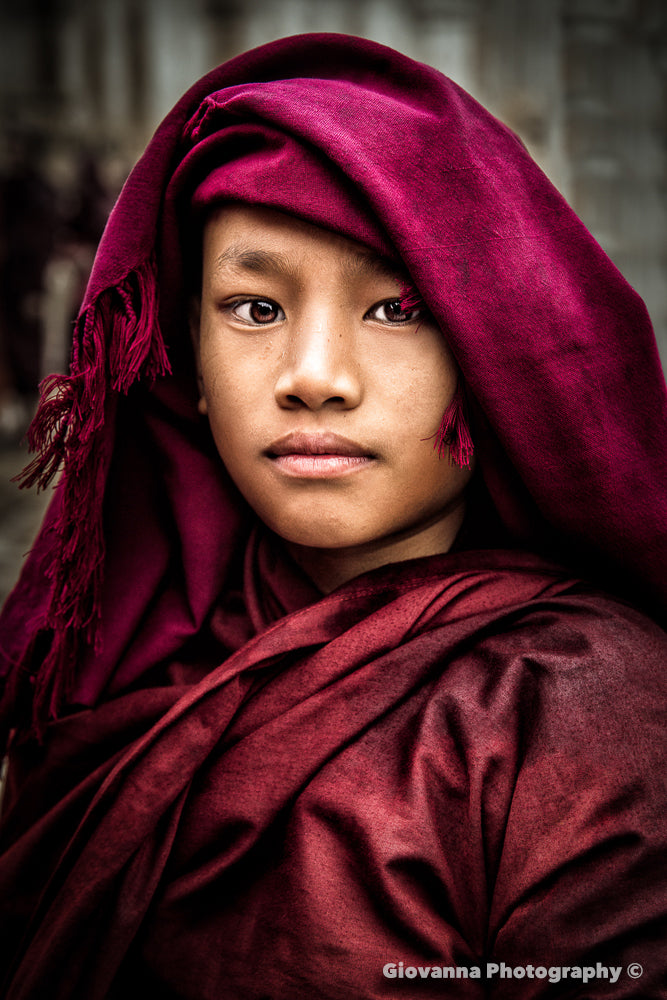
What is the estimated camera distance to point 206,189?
2.96ft

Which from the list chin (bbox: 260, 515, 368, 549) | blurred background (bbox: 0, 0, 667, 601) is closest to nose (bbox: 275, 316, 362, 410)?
chin (bbox: 260, 515, 368, 549)

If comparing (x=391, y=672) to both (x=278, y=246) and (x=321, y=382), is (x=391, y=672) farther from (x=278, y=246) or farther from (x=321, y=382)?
(x=278, y=246)

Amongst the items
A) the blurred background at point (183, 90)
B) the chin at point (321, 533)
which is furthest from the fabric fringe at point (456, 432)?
A: the blurred background at point (183, 90)

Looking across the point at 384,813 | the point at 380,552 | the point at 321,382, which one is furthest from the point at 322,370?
the point at 384,813

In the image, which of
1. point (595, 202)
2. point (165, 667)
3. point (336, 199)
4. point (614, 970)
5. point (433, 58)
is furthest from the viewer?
point (433, 58)

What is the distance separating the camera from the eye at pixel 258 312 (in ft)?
2.95

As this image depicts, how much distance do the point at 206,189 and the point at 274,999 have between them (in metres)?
0.82

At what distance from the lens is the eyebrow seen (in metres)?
0.84

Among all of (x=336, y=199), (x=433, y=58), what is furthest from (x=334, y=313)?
(x=433, y=58)

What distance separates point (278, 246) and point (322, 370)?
150 millimetres

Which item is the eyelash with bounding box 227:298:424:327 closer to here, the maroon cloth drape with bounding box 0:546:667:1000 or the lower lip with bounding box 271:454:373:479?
the lower lip with bounding box 271:454:373:479

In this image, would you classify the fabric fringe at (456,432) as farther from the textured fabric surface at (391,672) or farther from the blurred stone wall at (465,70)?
the blurred stone wall at (465,70)

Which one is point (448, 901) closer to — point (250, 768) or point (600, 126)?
point (250, 768)

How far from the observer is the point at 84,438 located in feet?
3.07
